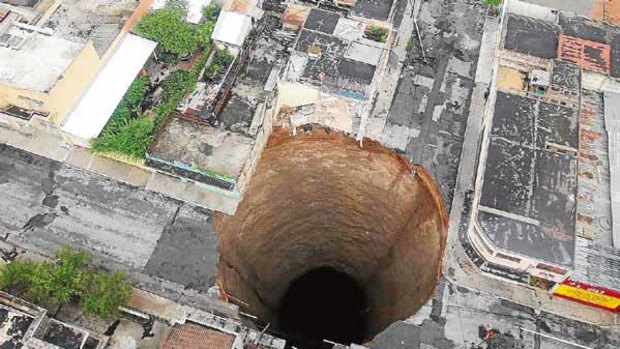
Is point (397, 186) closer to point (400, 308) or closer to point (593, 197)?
point (400, 308)

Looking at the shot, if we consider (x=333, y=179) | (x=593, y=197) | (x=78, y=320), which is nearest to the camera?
(x=78, y=320)

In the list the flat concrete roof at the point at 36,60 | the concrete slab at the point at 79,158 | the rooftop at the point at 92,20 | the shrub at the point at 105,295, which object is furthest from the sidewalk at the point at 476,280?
the flat concrete roof at the point at 36,60

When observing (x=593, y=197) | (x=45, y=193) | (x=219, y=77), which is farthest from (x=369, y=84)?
(x=45, y=193)

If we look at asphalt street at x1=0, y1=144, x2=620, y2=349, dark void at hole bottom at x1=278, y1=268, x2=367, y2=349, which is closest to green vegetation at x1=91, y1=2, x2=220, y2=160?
asphalt street at x1=0, y1=144, x2=620, y2=349

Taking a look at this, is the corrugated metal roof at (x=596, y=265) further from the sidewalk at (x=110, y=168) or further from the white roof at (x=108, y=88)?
the white roof at (x=108, y=88)

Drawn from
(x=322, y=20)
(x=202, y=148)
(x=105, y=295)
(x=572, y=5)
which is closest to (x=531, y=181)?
(x=322, y=20)

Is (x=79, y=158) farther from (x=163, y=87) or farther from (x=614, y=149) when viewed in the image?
(x=614, y=149)

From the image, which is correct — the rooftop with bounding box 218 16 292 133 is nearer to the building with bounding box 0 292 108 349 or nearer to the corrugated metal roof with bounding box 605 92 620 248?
the building with bounding box 0 292 108 349
